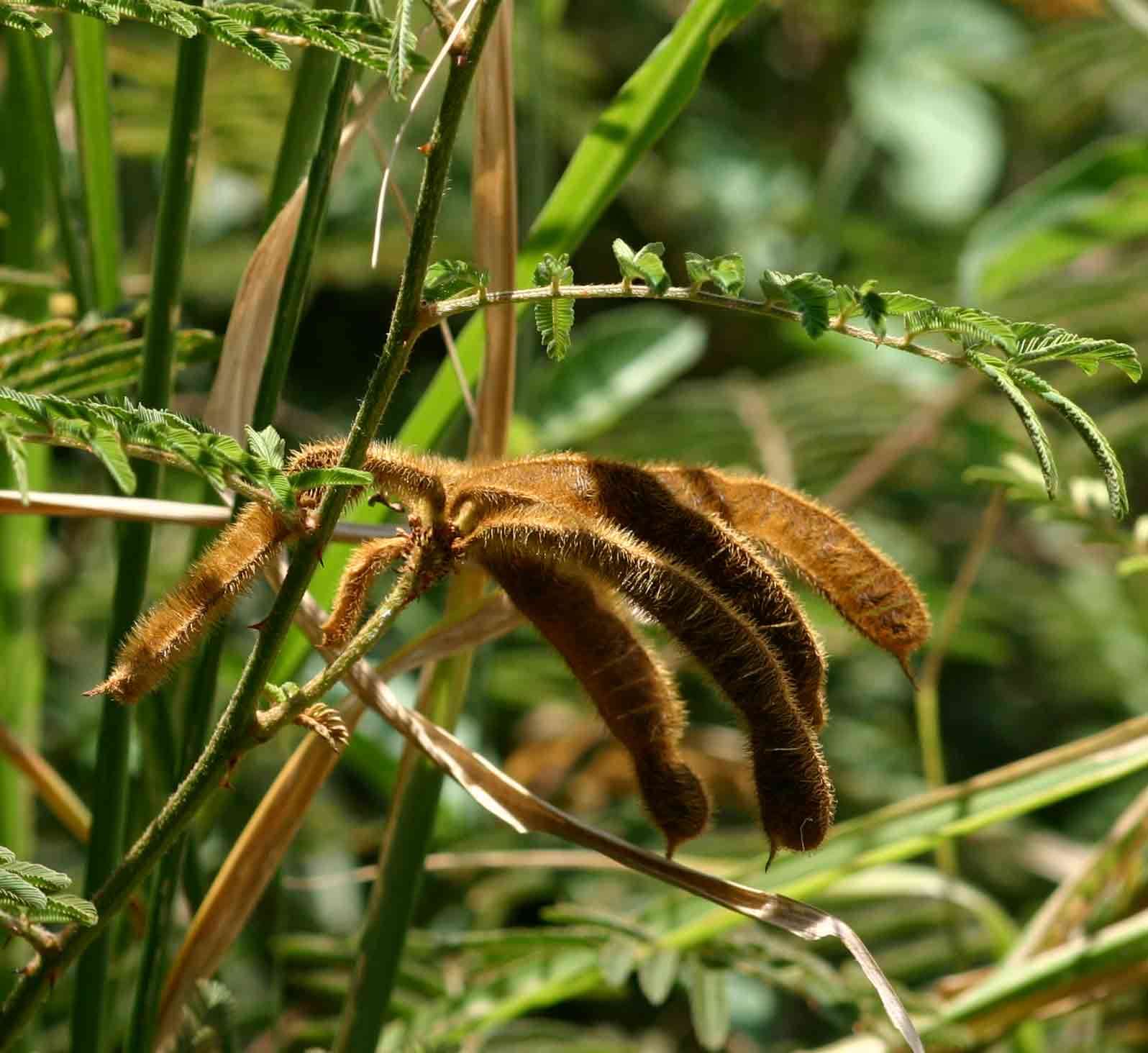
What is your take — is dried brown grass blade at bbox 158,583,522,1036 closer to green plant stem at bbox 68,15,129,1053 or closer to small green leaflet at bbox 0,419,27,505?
green plant stem at bbox 68,15,129,1053

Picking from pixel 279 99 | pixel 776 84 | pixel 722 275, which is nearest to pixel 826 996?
pixel 722 275

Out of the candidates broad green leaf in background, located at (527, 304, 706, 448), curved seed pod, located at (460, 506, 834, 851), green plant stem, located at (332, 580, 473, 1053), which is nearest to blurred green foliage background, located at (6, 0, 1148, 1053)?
broad green leaf in background, located at (527, 304, 706, 448)

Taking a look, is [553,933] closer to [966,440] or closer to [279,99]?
[966,440]

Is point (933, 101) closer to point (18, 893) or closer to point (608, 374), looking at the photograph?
point (608, 374)

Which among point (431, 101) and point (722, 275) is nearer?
point (722, 275)

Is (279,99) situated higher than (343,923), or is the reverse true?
(279,99)

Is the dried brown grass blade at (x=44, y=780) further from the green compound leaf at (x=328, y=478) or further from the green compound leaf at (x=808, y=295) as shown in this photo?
the green compound leaf at (x=808, y=295)
